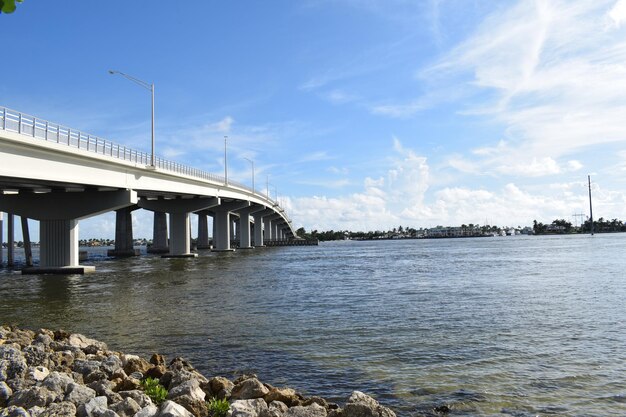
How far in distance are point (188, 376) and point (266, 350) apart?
5.61 metres

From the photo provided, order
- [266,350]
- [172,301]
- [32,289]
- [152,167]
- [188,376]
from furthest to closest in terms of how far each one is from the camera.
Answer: [152,167] < [32,289] < [172,301] < [266,350] < [188,376]

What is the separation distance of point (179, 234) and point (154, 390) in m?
76.2

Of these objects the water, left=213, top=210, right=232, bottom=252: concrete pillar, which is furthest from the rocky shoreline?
left=213, top=210, right=232, bottom=252: concrete pillar

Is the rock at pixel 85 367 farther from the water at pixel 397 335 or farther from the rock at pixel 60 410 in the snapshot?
the rock at pixel 60 410

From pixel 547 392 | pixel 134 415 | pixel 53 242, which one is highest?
pixel 53 242

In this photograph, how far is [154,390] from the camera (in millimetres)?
10195

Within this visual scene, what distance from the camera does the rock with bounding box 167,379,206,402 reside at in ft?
30.8

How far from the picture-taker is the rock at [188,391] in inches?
369

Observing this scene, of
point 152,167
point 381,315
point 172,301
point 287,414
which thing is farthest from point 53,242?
point 287,414

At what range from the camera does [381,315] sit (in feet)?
73.5

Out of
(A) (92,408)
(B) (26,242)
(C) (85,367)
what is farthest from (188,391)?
(B) (26,242)

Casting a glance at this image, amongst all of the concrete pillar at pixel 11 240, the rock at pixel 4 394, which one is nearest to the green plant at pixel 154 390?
the rock at pixel 4 394

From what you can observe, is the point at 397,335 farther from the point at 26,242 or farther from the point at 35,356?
the point at 26,242

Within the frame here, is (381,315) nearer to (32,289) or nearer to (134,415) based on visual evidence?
(134,415)
